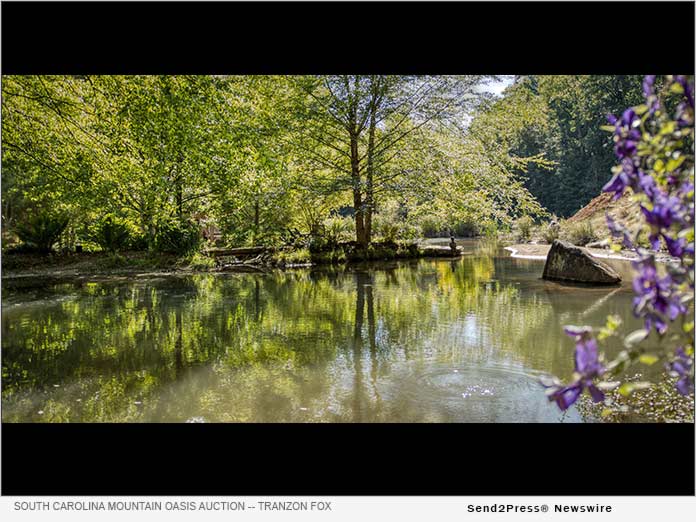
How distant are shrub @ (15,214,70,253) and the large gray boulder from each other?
979 centimetres

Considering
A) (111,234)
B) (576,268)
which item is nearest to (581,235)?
(576,268)

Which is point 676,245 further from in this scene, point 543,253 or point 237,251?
point 543,253

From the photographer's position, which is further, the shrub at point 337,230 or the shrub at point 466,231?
the shrub at point 466,231

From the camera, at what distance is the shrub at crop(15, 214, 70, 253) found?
1161 centimetres

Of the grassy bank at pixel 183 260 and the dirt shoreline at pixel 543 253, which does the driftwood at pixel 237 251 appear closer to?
the grassy bank at pixel 183 260

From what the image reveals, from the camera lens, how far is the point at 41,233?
38.2 feet

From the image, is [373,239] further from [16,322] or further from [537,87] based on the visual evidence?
[537,87]

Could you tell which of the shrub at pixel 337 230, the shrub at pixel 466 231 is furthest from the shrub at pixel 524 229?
the shrub at pixel 337 230

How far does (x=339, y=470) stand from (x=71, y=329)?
4.15 m

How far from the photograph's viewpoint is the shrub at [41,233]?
457 inches

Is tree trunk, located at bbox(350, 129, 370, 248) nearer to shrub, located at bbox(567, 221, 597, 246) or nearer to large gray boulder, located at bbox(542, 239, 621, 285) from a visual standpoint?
large gray boulder, located at bbox(542, 239, 621, 285)

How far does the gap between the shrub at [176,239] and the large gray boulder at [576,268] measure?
7305 mm

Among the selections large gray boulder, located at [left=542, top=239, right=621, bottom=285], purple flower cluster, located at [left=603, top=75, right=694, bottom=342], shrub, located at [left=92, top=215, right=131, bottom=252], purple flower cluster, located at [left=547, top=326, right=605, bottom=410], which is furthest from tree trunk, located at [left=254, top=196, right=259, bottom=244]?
purple flower cluster, located at [left=547, top=326, right=605, bottom=410]

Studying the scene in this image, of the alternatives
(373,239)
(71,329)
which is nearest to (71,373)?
(71,329)
